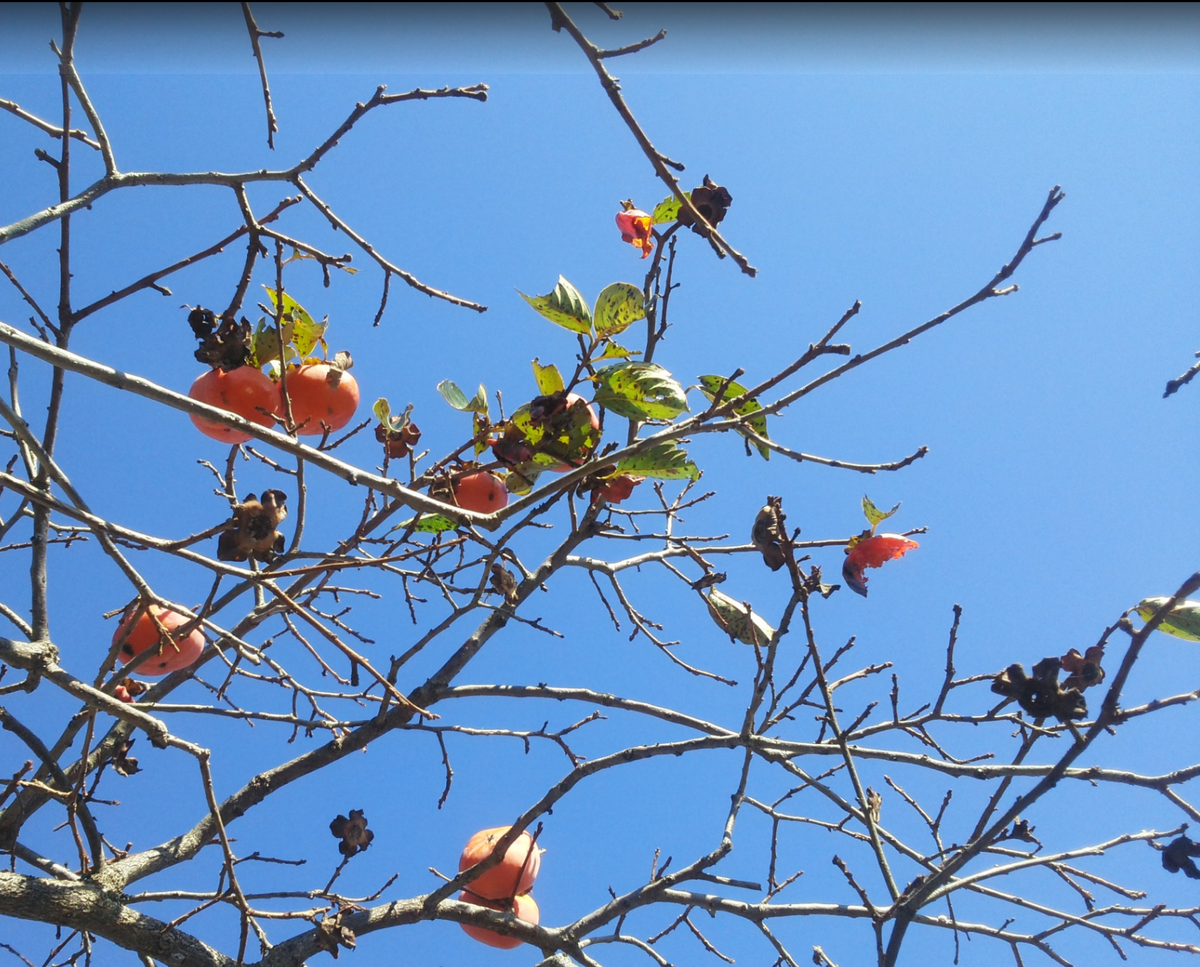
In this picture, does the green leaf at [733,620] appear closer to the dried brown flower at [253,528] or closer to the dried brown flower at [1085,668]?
the dried brown flower at [1085,668]

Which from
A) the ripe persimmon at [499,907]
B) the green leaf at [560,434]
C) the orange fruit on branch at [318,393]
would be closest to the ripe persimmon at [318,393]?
the orange fruit on branch at [318,393]

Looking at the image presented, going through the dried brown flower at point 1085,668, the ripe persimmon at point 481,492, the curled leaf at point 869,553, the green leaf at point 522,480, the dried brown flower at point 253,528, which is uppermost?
the ripe persimmon at point 481,492

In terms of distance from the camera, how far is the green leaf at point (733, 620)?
84.4 inches

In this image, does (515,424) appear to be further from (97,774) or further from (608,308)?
(97,774)

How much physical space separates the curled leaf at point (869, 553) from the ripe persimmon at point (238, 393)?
1393mm

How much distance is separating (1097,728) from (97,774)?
2.24 metres

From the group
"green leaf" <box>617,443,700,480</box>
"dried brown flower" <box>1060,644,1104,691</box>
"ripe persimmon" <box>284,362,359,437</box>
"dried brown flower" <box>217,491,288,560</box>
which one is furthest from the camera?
"ripe persimmon" <box>284,362,359,437</box>

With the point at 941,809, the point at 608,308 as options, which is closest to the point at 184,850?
the point at 608,308

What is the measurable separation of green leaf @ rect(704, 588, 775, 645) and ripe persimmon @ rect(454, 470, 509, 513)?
2.07 ft

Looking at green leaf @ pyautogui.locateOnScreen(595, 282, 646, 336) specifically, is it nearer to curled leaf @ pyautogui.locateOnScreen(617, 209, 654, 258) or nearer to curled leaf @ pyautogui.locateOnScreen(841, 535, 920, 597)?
curled leaf @ pyautogui.locateOnScreen(617, 209, 654, 258)

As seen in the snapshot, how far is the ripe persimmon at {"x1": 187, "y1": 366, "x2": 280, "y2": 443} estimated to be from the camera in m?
1.87

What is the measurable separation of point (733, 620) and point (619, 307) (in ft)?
2.95

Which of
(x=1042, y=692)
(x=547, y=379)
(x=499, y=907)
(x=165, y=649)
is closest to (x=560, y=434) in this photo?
(x=547, y=379)

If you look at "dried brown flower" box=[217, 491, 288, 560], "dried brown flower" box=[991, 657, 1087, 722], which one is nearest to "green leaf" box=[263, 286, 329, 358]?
"dried brown flower" box=[217, 491, 288, 560]
